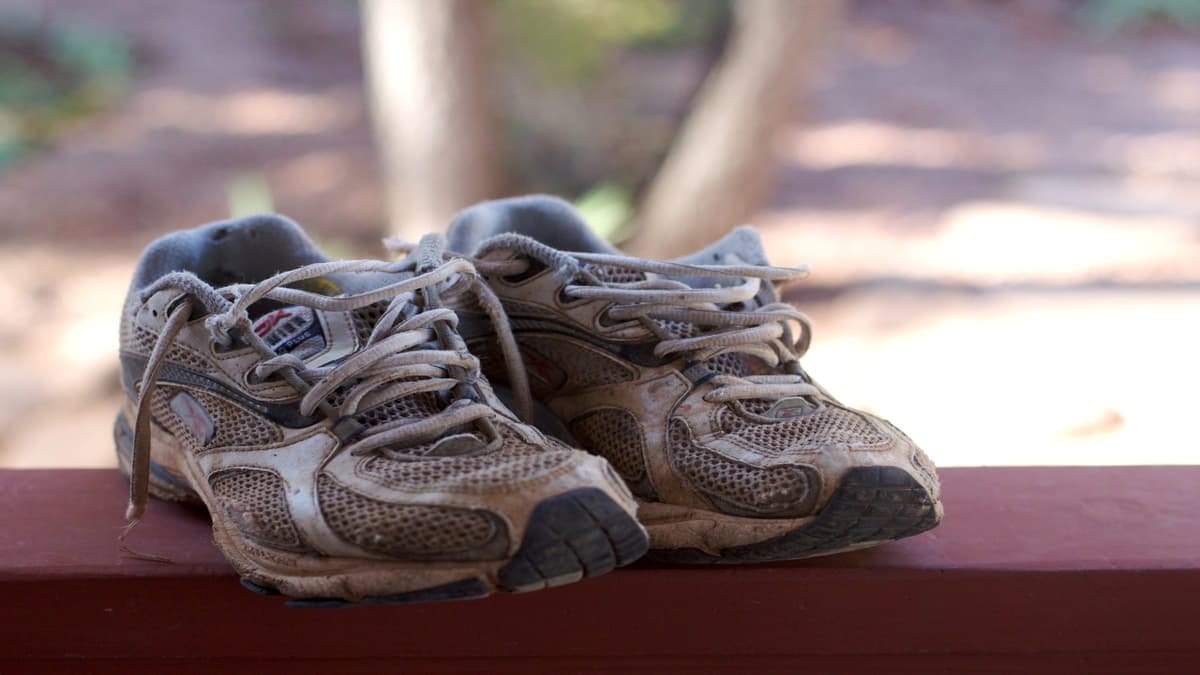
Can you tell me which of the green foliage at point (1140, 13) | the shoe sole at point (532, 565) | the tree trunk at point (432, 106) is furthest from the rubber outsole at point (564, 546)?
the green foliage at point (1140, 13)

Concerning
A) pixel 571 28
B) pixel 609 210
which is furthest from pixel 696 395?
pixel 571 28

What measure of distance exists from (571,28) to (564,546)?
15.4 feet

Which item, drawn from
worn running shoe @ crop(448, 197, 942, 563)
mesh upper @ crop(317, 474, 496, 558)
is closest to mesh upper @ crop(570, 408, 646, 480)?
worn running shoe @ crop(448, 197, 942, 563)

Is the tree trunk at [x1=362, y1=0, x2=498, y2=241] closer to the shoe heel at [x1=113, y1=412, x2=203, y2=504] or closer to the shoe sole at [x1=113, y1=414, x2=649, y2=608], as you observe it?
the shoe heel at [x1=113, y1=412, x2=203, y2=504]

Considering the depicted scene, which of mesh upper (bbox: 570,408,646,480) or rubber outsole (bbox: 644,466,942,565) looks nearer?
rubber outsole (bbox: 644,466,942,565)

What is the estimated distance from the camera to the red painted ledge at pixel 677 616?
1118 mm

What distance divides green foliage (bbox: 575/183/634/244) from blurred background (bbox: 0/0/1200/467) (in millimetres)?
16

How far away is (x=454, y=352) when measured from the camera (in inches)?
42.3

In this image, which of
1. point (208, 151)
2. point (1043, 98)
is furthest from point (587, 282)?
point (1043, 98)

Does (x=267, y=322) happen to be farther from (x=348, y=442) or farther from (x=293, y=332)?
(x=348, y=442)

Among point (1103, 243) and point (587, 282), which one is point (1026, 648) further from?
point (1103, 243)

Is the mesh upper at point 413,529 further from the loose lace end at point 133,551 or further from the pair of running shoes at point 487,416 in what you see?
the loose lace end at point 133,551

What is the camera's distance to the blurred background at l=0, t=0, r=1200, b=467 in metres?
3.80

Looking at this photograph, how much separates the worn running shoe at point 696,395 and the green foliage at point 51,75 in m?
6.67
